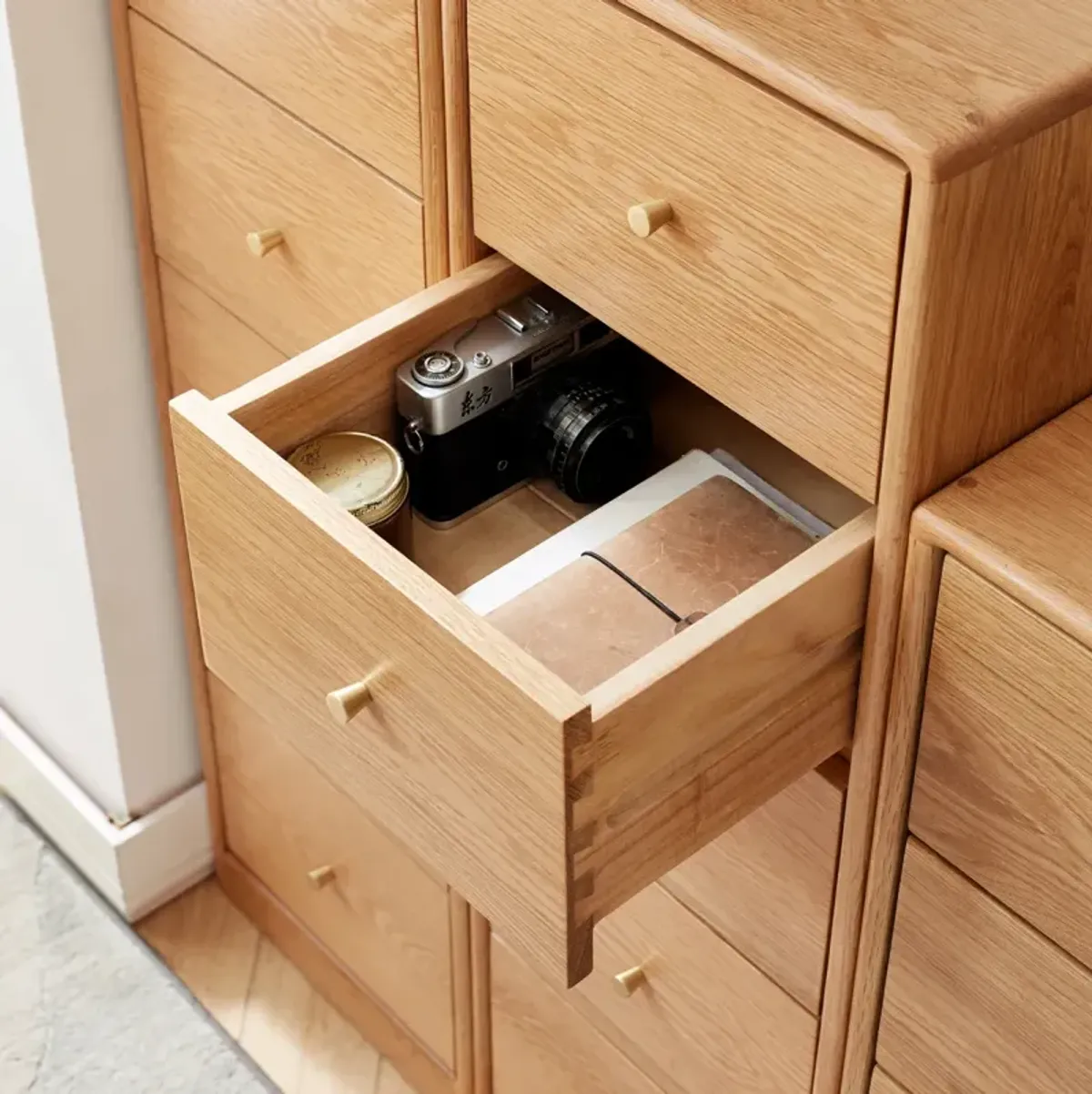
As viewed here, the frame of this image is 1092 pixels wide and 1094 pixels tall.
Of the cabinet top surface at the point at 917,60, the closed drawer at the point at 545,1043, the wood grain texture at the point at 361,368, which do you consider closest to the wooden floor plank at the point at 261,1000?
the closed drawer at the point at 545,1043

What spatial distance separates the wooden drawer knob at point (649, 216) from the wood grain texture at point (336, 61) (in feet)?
0.65

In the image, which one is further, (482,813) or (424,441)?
(424,441)

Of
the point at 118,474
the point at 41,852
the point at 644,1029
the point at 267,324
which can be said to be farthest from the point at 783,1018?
the point at 41,852

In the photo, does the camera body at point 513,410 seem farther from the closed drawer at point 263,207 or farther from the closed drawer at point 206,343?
the closed drawer at point 206,343

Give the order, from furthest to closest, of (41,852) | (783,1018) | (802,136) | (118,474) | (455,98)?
(41,852) < (118,474) < (783,1018) < (455,98) < (802,136)

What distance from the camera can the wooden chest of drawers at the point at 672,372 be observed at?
841 millimetres

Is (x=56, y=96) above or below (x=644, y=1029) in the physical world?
above

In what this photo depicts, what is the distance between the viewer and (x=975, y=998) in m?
1.04

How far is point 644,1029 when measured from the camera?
130 cm

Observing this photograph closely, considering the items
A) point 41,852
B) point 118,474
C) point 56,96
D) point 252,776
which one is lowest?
point 41,852

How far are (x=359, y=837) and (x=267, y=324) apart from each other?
444 millimetres

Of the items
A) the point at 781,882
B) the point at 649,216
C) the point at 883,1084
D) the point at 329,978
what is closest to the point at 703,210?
the point at 649,216

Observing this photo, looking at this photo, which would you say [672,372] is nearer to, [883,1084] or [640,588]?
[640,588]

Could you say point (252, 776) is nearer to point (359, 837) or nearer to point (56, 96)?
point (359, 837)
